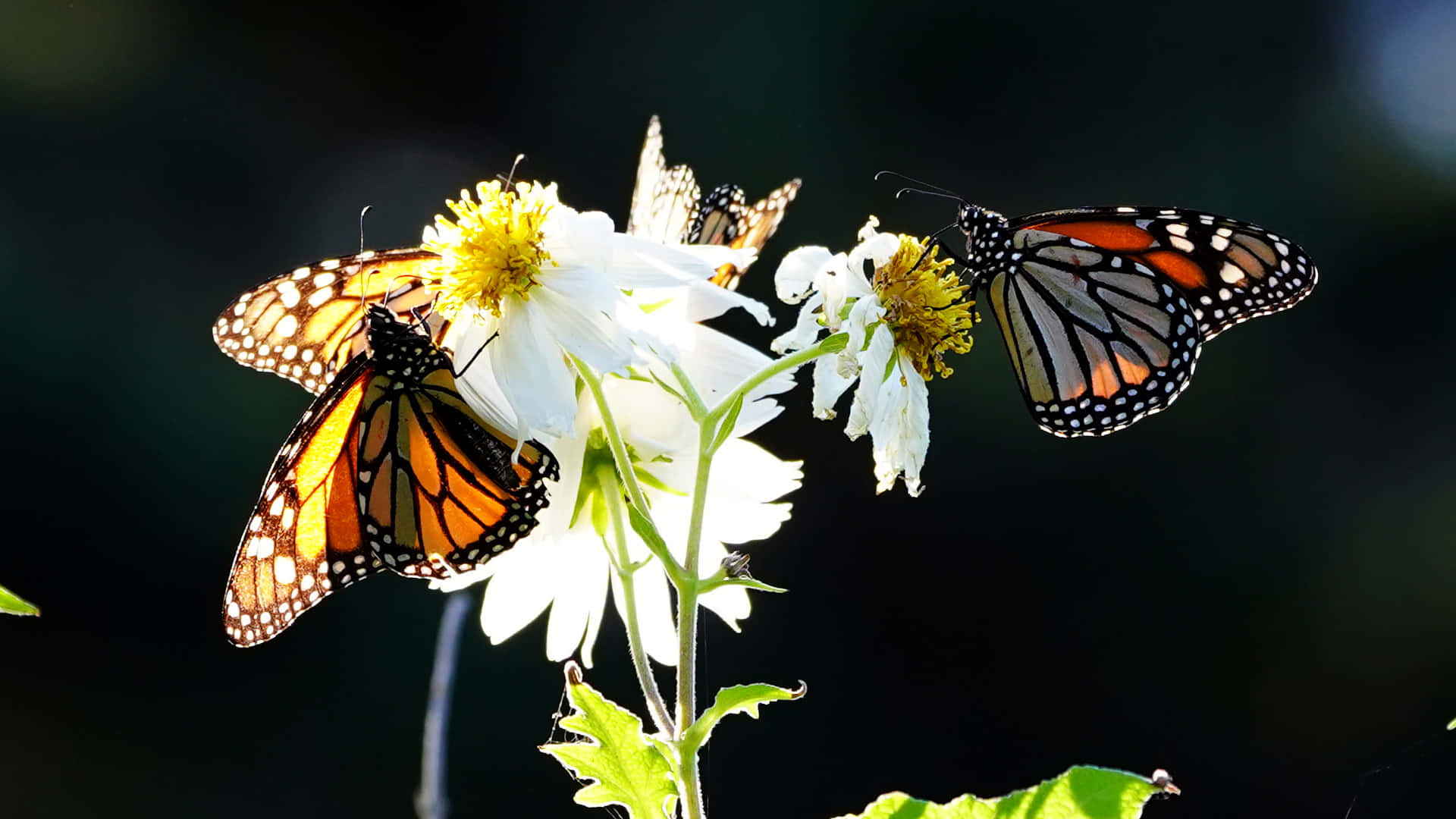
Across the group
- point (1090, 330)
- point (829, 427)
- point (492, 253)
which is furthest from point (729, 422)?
point (829, 427)

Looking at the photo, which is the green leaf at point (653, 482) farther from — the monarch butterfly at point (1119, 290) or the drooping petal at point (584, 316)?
the monarch butterfly at point (1119, 290)

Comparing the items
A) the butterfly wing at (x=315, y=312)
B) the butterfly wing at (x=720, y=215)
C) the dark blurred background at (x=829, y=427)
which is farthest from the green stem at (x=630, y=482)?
the dark blurred background at (x=829, y=427)

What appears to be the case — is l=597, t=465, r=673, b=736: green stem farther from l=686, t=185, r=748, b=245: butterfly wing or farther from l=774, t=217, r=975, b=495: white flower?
l=686, t=185, r=748, b=245: butterfly wing

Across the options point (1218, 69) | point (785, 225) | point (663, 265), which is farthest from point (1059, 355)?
point (1218, 69)

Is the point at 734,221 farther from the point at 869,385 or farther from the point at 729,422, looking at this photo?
the point at 729,422

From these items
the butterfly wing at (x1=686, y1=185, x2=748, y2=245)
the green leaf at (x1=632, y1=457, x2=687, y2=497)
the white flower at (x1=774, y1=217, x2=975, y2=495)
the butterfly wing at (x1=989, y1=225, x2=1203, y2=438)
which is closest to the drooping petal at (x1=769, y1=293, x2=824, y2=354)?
the white flower at (x1=774, y1=217, x2=975, y2=495)

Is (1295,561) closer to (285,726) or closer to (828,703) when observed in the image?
(828,703)
